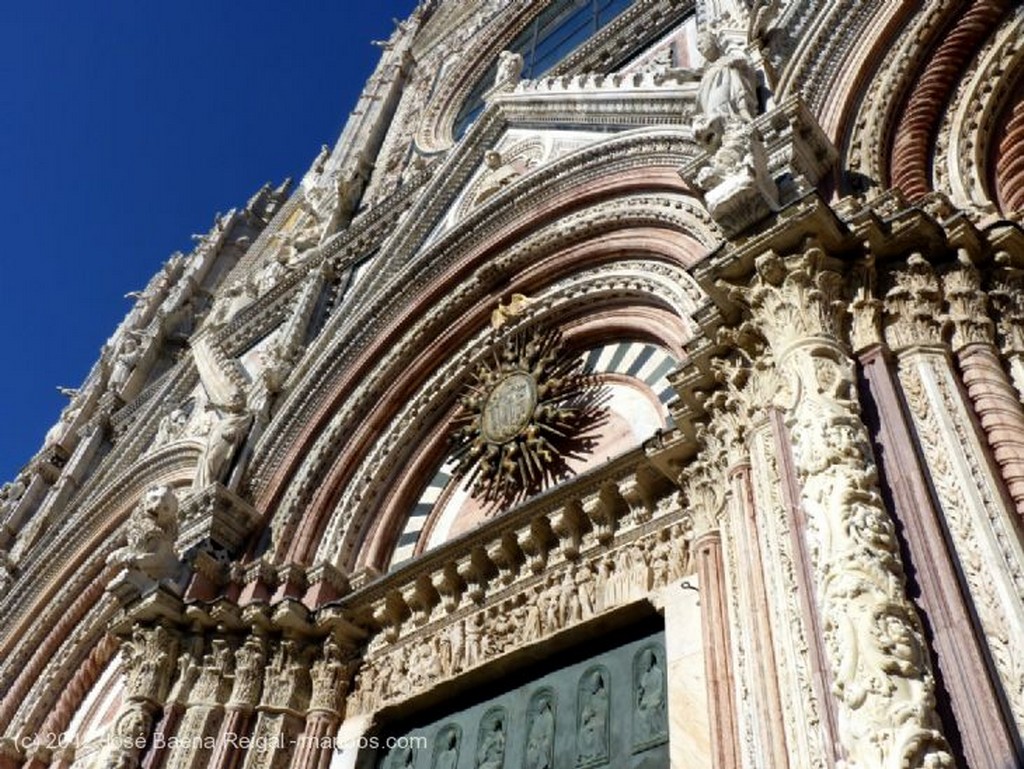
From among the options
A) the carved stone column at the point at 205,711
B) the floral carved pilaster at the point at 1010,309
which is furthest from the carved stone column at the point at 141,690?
the floral carved pilaster at the point at 1010,309

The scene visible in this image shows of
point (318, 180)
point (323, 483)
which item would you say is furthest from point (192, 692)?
point (318, 180)

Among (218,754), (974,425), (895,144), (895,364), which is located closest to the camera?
(974,425)

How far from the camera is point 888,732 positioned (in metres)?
2.72

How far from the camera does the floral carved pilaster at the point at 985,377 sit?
3.48 metres

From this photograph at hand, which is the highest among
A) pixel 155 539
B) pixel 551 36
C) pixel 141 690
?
pixel 551 36

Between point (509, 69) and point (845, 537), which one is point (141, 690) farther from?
point (509, 69)

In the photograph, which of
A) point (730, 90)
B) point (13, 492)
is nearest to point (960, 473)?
point (730, 90)

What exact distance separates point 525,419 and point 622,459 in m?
1.38

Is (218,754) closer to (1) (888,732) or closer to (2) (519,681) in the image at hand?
(2) (519,681)

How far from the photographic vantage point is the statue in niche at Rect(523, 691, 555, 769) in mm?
5102

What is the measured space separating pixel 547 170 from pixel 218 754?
15.4 ft

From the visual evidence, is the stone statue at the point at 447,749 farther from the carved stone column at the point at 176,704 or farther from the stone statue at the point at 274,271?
the stone statue at the point at 274,271

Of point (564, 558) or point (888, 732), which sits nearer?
point (888, 732)

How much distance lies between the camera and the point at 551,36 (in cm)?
1253
